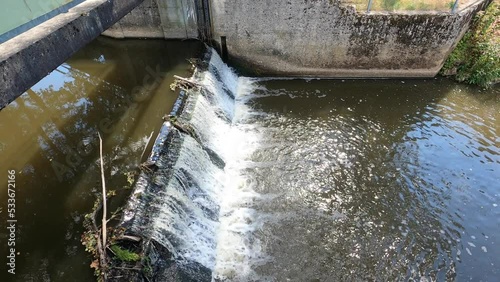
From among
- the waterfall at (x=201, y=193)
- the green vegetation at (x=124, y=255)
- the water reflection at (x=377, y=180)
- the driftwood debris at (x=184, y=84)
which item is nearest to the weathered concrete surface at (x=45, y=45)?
the waterfall at (x=201, y=193)

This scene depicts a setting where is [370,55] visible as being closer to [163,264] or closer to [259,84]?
[259,84]

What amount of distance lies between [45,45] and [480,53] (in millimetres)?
11643

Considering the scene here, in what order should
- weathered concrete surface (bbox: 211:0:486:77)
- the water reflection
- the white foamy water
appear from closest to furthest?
the white foamy water, the water reflection, weathered concrete surface (bbox: 211:0:486:77)

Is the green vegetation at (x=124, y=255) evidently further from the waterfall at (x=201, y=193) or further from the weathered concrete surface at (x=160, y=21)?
the weathered concrete surface at (x=160, y=21)

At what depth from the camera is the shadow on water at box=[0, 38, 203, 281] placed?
16.2 feet

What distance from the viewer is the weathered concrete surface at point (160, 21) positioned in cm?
1001

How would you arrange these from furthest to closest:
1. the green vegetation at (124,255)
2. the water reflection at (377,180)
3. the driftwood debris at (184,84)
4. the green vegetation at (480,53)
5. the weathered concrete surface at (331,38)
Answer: the green vegetation at (480,53) < the weathered concrete surface at (331,38) < the driftwood debris at (184,84) < the water reflection at (377,180) < the green vegetation at (124,255)

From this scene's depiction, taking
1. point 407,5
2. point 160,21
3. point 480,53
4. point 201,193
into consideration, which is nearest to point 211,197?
point 201,193

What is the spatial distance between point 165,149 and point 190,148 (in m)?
0.57

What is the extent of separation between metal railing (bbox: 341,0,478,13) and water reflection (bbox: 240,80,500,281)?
89.2 inches

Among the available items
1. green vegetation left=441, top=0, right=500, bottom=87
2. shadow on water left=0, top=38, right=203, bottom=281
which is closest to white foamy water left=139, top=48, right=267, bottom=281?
shadow on water left=0, top=38, right=203, bottom=281

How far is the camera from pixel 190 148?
6438mm

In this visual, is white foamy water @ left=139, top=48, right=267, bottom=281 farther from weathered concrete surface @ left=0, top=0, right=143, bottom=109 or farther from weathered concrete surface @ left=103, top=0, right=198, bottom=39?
weathered concrete surface @ left=103, top=0, right=198, bottom=39

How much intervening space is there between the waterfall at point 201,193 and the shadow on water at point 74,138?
2.60 ft
